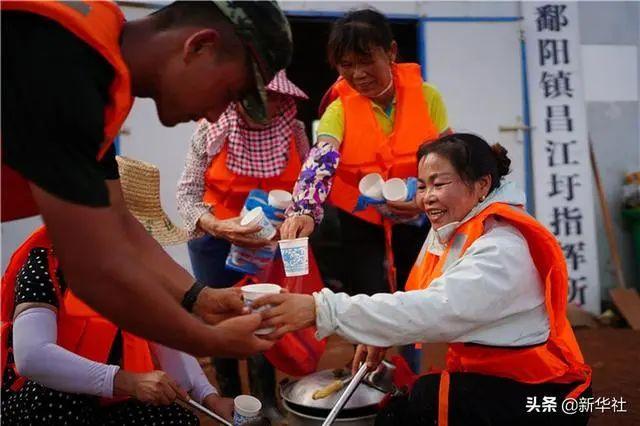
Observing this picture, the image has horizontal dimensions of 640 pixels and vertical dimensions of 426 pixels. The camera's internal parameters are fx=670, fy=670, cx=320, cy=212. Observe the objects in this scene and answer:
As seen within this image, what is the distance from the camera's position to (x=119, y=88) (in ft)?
4.55

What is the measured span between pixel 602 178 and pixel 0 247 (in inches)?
207

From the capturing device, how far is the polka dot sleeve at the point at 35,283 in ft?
7.05

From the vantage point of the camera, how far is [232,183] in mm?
3436

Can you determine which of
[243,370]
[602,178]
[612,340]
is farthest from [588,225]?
[243,370]

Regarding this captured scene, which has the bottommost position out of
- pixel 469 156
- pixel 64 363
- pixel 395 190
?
pixel 64 363

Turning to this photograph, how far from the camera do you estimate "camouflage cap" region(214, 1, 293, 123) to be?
149 centimetres

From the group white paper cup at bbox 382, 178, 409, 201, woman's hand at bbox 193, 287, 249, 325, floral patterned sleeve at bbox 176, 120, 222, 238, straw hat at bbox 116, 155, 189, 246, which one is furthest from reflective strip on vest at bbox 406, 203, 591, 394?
floral patterned sleeve at bbox 176, 120, 222, 238

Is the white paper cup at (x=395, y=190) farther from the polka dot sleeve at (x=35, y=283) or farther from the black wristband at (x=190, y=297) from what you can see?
the polka dot sleeve at (x=35, y=283)

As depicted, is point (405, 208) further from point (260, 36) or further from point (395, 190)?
point (260, 36)

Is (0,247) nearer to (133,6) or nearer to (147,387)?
(133,6)

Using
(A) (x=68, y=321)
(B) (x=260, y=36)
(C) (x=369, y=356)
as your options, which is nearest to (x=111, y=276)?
(B) (x=260, y=36)

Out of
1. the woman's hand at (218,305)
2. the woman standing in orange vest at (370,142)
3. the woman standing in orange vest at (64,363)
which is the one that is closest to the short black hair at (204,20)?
the woman's hand at (218,305)

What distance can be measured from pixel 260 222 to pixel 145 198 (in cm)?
52

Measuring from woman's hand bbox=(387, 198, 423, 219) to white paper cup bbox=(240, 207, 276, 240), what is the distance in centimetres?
54
